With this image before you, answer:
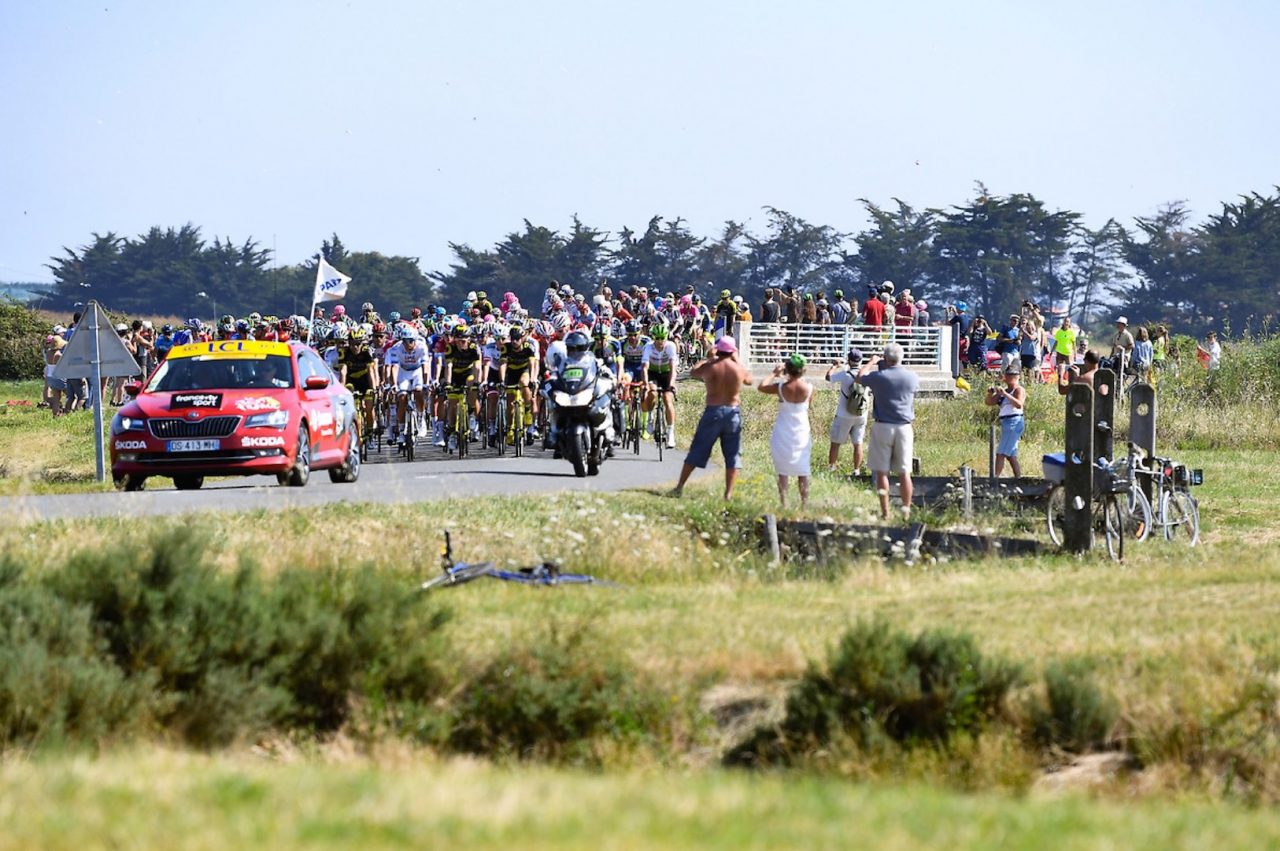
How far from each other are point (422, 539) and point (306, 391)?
478 cm

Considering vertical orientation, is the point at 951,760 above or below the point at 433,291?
below

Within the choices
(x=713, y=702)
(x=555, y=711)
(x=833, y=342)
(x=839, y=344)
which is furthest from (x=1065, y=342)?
(x=555, y=711)

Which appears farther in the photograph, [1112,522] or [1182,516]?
[1182,516]

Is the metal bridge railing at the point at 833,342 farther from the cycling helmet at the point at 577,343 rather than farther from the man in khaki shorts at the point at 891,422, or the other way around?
the man in khaki shorts at the point at 891,422

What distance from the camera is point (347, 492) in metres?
22.1

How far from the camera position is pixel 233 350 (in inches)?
914

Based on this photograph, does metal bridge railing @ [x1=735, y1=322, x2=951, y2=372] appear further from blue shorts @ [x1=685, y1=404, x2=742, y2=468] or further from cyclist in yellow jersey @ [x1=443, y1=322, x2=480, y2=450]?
blue shorts @ [x1=685, y1=404, x2=742, y2=468]

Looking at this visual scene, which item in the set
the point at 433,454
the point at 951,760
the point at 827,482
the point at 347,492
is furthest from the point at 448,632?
the point at 433,454

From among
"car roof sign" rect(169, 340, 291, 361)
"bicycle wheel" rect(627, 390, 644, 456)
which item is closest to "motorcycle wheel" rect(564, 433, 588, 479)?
"car roof sign" rect(169, 340, 291, 361)

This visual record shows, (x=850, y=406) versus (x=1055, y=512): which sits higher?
(x=850, y=406)

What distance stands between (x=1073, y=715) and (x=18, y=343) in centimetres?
4722

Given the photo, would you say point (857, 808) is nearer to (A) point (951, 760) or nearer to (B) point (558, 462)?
(A) point (951, 760)

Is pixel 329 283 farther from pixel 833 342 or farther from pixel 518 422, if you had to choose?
pixel 833 342

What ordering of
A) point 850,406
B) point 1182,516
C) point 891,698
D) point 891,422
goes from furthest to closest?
A: 1. point 850,406
2. point 891,422
3. point 1182,516
4. point 891,698
